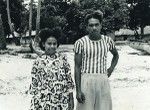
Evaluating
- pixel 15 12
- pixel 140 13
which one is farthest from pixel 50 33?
pixel 140 13

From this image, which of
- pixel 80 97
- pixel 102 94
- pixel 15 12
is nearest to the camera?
pixel 80 97

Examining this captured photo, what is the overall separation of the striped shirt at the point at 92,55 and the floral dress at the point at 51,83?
238mm

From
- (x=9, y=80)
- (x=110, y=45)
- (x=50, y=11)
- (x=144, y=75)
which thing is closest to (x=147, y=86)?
(x=144, y=75)

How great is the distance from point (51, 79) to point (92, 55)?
60 cm

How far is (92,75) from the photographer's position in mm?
Answer: 5348

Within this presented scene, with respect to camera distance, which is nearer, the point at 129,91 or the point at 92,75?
the point at 92,75

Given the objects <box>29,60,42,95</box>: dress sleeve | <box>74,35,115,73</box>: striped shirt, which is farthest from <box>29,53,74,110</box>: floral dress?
<box>74,35,115,73</box>: striped shirt

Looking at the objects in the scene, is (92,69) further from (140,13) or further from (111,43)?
(140,13)

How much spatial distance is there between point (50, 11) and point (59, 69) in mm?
50361

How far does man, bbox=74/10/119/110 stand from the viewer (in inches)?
210

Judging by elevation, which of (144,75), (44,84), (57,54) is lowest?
(144,75)

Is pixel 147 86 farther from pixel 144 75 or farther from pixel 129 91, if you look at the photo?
pixel 144 75

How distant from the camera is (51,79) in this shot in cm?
534

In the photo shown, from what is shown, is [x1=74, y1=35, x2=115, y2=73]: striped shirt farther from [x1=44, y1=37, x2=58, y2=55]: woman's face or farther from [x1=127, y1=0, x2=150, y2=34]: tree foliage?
[x1=127, y1=0, x2=150, y2=34]: tree foliage
